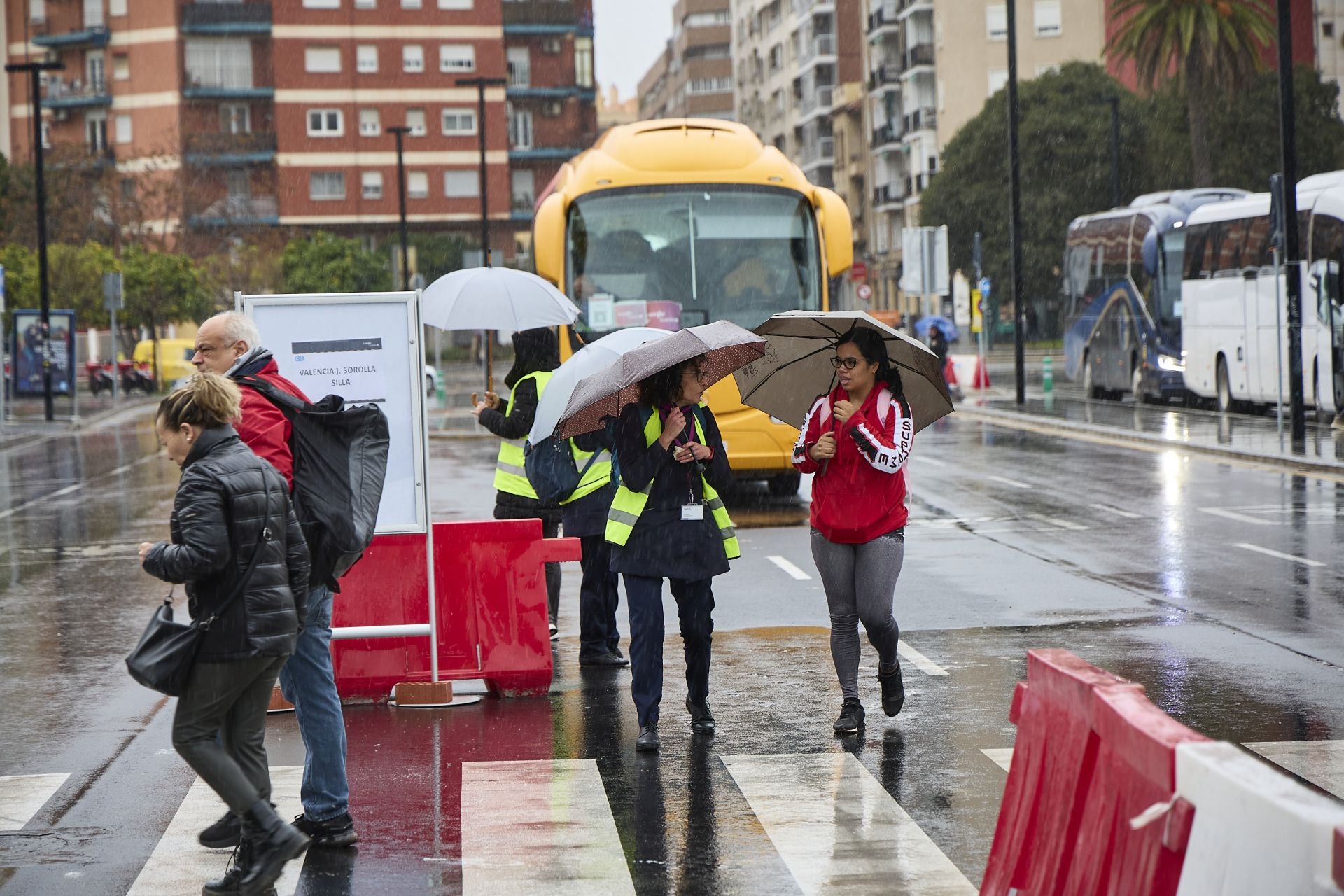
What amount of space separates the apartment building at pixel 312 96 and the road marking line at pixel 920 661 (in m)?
77.6

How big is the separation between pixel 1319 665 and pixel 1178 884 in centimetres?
588

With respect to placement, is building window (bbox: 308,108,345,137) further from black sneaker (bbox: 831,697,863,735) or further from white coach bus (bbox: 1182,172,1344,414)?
Answer: black sneaker (bbox: 831,697,863,735)

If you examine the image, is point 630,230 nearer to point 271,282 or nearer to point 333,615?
point 333,615

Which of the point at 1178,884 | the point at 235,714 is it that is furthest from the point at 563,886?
the point at 1178,884

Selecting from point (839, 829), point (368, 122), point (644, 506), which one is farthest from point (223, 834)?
point (368, 122)

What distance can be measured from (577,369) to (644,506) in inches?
61.9

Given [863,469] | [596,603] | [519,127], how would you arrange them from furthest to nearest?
[519,127] < [596,603] < [863,469]

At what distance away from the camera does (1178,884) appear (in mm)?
4102

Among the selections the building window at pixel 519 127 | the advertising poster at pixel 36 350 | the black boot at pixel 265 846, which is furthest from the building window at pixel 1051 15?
the black boot at pixel 265 846

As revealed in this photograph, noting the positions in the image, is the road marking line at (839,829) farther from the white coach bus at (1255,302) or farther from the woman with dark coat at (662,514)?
the white coach bus at (1255,302)

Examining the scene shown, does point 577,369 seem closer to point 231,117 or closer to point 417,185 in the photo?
point 417,185

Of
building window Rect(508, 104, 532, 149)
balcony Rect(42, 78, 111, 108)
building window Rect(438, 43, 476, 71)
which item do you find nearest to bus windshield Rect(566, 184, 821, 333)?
building window Rect(438, 43, 476, 71)

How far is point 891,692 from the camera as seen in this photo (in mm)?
8328

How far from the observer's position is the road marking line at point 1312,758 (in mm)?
7004
